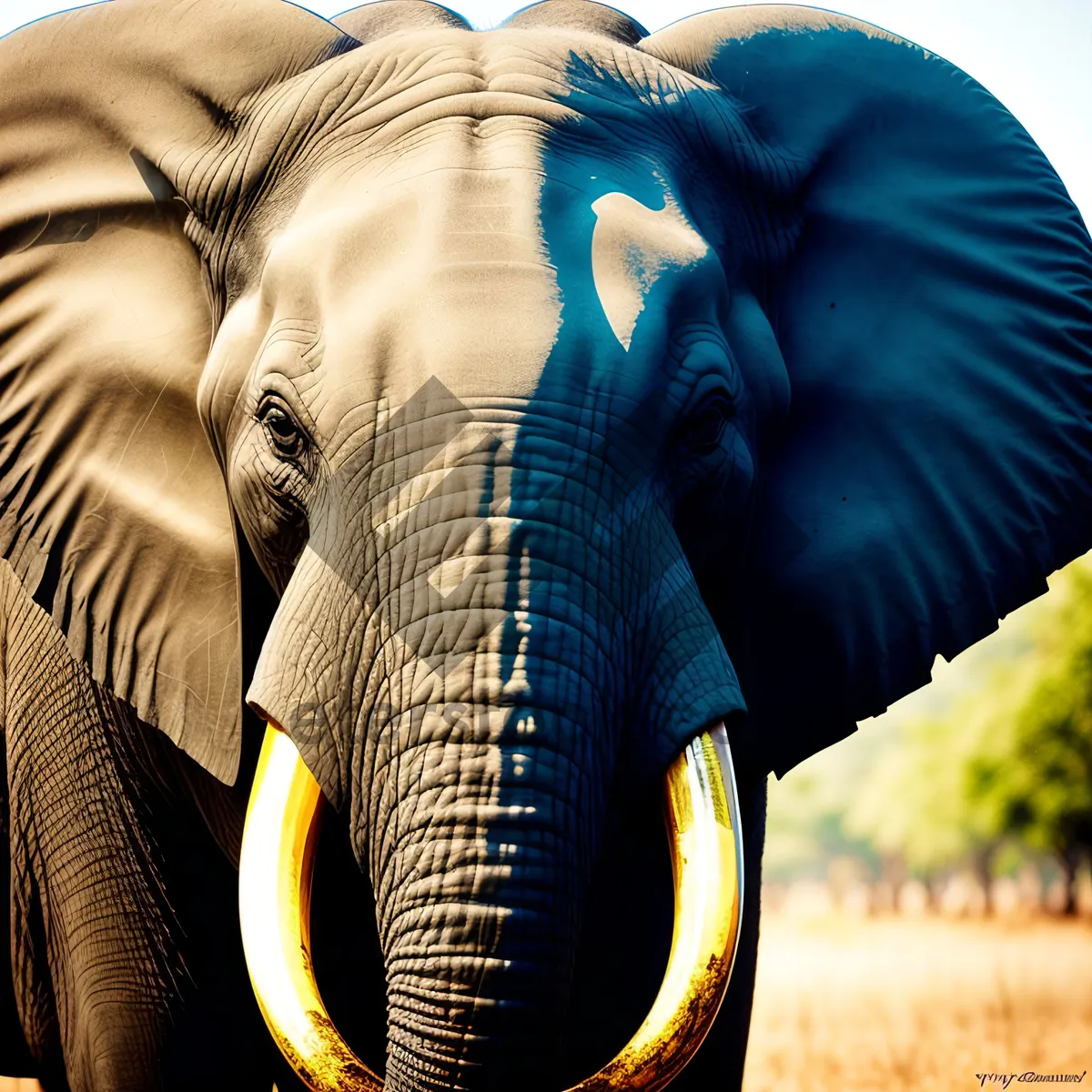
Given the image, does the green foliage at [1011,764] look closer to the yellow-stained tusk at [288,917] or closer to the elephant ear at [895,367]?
the elephant ear at [895,367]

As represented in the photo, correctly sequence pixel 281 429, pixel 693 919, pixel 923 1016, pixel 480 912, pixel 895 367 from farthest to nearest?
pixel 923 1016, pixel 895 367, pixel 281 429, pixel 693 919, pixel 480 912

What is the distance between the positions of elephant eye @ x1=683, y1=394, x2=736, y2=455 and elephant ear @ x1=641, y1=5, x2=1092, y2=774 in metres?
0.43

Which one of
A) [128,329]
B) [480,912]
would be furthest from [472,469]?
[128,329]

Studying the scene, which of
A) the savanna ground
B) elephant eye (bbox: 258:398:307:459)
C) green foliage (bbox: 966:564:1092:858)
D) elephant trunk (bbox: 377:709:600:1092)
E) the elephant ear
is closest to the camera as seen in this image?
elephant trunk (bbox: 377:709:600:1092)

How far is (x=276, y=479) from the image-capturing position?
2625mm

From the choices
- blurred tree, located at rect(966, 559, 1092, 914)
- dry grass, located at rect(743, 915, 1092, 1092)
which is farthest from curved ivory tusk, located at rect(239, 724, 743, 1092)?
blurred tree, located at rect(966, 559, 1092, 914)

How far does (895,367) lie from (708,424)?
71 cm

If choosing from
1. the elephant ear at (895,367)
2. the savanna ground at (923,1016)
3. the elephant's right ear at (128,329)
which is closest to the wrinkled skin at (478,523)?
the elephant's right ear at (128,329)

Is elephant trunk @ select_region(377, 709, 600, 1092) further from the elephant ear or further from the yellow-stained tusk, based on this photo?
the elephant ear

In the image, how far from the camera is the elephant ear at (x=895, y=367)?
10.3ft

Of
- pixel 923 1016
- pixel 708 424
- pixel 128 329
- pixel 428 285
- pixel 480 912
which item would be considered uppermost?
pixel 428 285

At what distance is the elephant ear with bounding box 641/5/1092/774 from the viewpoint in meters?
Result: 3.13

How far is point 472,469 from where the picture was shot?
233 cm

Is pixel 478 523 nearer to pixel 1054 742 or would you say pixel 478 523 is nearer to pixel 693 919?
pixel 693 919
